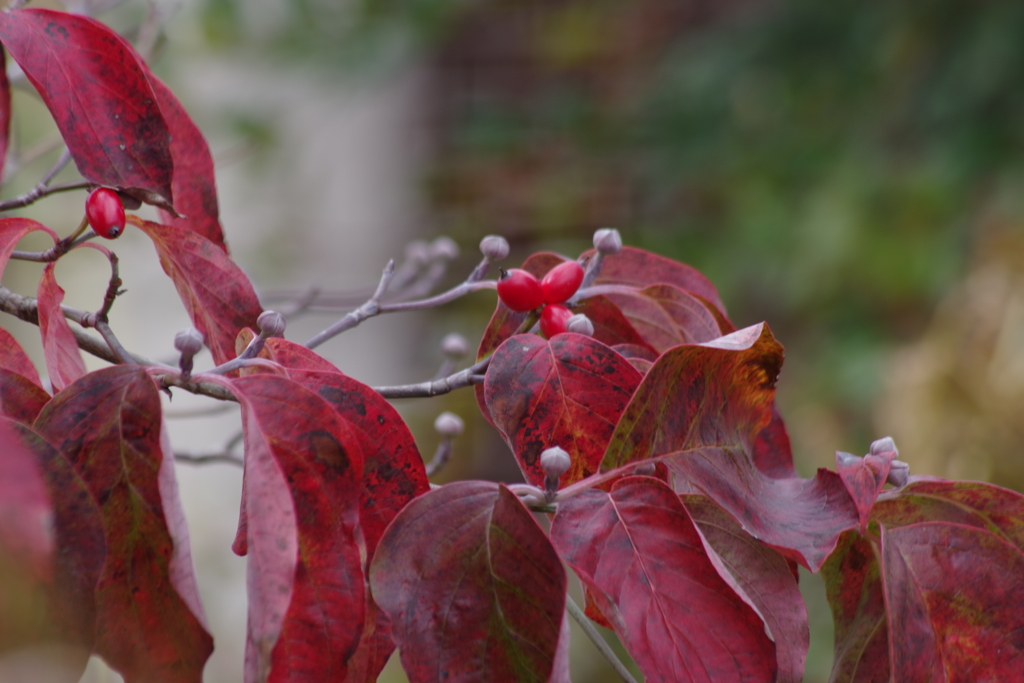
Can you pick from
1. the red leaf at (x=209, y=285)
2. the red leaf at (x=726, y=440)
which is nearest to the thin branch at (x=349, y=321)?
the red leaf at (x=209, y=285)

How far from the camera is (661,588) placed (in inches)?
9.7

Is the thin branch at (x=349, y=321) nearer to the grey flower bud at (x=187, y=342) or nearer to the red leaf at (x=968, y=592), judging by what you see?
the grey flower bud at (x=187, y=342)

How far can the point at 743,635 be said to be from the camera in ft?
0.79

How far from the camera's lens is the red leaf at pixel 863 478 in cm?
25

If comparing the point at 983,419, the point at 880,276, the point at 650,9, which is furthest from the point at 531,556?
the point at 650,9

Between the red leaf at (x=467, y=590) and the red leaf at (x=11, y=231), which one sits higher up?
the red leaf at (x=11, y=231)

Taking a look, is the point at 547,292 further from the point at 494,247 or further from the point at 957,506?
the point at 957,506

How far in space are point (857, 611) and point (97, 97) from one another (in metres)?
0.30

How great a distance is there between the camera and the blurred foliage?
1.62m

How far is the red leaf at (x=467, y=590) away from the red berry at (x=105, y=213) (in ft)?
0.47

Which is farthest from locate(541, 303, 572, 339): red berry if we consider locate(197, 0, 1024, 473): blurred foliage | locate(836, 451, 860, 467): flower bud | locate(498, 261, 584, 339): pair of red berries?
locate(197, 0, 1024, 473): blurred foliage

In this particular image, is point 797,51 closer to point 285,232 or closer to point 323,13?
point 323,13

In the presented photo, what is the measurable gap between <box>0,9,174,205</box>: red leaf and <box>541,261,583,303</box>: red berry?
0.13 meters

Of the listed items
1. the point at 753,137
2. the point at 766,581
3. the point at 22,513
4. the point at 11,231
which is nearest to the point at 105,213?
the point at 11,231
